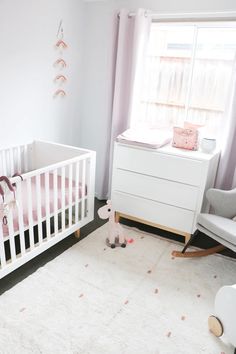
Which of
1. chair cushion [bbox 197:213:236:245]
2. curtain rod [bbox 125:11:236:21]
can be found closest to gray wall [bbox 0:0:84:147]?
curtain rod [bbox 125:11:236:21]

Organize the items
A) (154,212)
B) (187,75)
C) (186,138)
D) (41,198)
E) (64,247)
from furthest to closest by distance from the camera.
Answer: (187,75) < (154,212) < (186,138) < (64,247) < (41,198)

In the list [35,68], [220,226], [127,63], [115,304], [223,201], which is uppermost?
[127,63]

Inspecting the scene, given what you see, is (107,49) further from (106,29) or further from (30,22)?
(30,22)

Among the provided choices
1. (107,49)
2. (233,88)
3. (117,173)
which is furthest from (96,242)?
(107,49)

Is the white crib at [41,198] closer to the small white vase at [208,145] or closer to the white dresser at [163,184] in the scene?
the white dresser at [163,184]

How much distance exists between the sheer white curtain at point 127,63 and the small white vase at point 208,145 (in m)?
0.85

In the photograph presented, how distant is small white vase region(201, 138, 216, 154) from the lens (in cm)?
263

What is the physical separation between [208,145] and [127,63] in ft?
3.87

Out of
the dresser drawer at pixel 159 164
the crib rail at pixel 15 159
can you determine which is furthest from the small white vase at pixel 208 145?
the crib rail at pixel 15 159

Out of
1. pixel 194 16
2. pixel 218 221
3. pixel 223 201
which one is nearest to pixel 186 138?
pixel 223 201

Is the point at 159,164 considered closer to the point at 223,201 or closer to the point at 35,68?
the point at 223,201

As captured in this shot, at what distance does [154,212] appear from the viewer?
2.82 m

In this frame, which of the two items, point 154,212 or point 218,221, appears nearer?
point 218,221

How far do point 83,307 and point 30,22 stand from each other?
7.80ft
